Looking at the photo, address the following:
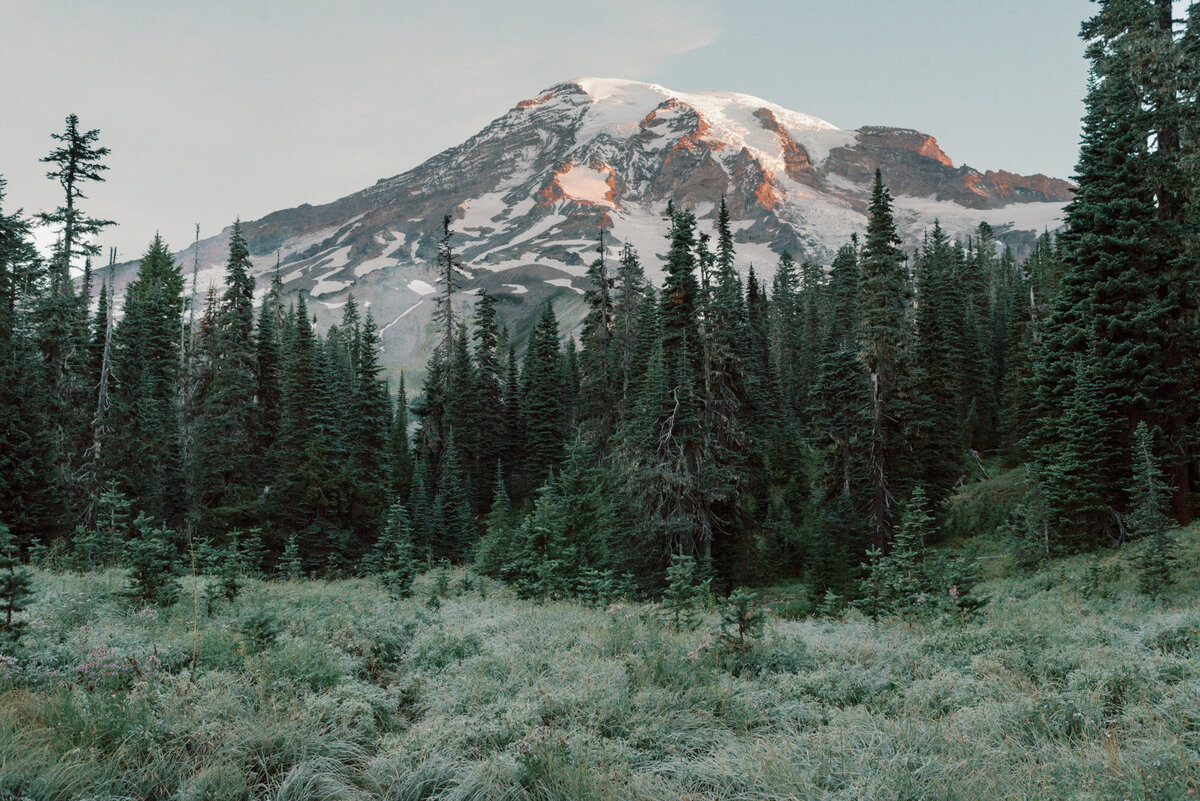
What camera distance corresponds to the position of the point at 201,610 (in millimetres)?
9477

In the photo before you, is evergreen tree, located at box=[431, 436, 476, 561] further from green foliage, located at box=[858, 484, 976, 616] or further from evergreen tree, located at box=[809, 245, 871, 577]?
green foliage, located at box=[858, 484, 976, 616]

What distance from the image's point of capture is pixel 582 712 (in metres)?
5.68

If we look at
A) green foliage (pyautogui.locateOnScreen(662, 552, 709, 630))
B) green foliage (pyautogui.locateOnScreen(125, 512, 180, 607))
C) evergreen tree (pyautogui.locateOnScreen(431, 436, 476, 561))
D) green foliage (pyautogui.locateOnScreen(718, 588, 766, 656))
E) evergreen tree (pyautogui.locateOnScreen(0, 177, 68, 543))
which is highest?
evergreen tree (pyautogui.locateOnScreen(0, 177, 68, 543))

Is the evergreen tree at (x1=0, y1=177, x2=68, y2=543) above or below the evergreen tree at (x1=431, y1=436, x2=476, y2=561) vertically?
above

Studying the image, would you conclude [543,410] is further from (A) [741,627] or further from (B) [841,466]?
(A) [741,627]

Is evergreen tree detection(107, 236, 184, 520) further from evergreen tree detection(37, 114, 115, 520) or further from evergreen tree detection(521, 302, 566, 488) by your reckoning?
evergreen tree detection(521, 302, 566, 488)

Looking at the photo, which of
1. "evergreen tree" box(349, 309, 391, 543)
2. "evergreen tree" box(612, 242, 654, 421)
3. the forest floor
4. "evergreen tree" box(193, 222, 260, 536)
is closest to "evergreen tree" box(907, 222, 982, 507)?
"evergreen tree" box(612, 242, 654, 421)

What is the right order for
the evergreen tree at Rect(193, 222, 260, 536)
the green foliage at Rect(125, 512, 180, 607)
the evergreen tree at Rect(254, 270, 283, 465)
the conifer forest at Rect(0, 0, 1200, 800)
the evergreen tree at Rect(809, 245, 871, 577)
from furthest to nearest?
1. the evergreen tree at Rect(254, 270, 283, 465)
2. the evergreen tree at Rect(193, 222, 260, 536)
3. the evergreen tree at Rect(809, 245, 871, 577)
4. the green foliage at Rect(125, 512, 180, 607)
5. the conifer forest at Rect(0, 0, 1200, 800)

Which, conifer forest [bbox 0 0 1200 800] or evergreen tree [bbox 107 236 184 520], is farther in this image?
evergreen tree [bbox 107 236 184 520]

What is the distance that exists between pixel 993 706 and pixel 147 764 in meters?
6.57

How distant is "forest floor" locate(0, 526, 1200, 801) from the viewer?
14.3 feet

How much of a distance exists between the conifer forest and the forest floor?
4 centimetres

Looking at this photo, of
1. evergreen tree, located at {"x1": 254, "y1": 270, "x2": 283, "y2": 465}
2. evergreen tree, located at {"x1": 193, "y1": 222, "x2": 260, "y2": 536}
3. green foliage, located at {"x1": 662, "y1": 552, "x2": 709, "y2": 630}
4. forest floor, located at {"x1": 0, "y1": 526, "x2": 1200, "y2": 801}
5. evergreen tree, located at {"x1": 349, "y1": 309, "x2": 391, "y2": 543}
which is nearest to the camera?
forest floor, located at {"x1": 0, "y1": 526, "x2": 1200, "y2": 801}

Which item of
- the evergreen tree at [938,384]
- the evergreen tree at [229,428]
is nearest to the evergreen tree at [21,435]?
the evergreen tree at [229,428]
